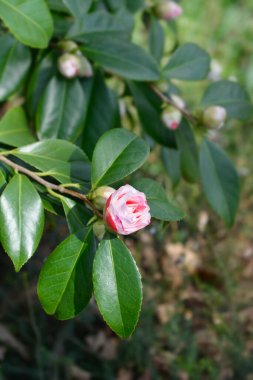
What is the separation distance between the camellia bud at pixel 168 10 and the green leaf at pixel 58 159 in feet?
2.10

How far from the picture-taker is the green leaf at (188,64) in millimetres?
1335

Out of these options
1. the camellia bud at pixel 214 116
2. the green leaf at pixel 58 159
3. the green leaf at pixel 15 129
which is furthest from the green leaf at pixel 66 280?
the camellia bud at pixel 214 116

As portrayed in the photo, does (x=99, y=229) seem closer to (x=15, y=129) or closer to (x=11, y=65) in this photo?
(x=15, y=129)

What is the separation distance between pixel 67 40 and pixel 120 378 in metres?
1.25

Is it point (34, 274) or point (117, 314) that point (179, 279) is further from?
point (117, 314)

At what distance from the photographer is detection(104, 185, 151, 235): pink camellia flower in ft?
2.49

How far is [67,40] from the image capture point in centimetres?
121

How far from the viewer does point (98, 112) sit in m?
1.28

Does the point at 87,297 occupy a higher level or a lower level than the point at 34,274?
higher

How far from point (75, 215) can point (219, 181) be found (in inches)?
23.0

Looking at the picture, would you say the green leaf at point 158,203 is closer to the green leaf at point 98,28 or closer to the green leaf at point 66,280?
the green leaf at point 66,280

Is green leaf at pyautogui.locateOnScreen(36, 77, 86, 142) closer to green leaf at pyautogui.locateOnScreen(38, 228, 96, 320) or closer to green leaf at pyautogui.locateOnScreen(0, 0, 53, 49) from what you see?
green leaf at pyautogui.locateOnScreen(0, 0, 53, 49)

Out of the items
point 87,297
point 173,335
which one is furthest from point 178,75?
point 173,335

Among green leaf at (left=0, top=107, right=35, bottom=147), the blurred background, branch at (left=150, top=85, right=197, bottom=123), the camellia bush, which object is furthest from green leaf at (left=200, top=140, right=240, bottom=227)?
green leaf at (left=0, top=107, right=35, bottom=147)
